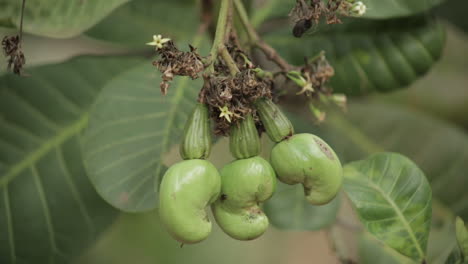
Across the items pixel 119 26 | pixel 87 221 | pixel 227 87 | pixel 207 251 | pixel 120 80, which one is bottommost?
pixel 207 251

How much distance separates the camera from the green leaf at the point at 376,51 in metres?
1.50

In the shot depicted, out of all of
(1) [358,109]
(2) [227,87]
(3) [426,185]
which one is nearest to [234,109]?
(2) [227,87]

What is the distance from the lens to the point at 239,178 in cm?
94

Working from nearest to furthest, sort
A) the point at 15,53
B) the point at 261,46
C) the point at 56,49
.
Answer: the point at 15,53, the point at 261,46, the point at 56,49

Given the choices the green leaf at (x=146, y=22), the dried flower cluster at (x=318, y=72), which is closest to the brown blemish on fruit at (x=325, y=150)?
the dried flower cluster at (x=318, y=72)

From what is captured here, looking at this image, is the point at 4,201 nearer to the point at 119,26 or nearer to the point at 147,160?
the point at 147,160

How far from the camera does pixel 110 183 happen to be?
1228 millimetres

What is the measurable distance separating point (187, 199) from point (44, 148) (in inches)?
33.3

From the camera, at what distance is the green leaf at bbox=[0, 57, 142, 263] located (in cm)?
149

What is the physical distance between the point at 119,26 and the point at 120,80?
0.42 m

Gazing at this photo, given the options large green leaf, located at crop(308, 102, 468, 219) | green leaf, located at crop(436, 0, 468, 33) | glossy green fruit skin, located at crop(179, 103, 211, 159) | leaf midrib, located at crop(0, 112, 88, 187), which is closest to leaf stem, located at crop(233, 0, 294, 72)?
glossy green fruit skin, located at crop(179, 103, 211, 159)

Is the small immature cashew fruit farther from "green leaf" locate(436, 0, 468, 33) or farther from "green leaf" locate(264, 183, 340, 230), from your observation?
"green leaf" locate(436, 0, 468, 33)

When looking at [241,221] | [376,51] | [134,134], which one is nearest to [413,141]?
[376,51]

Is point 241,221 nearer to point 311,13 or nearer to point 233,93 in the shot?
point 233,93
